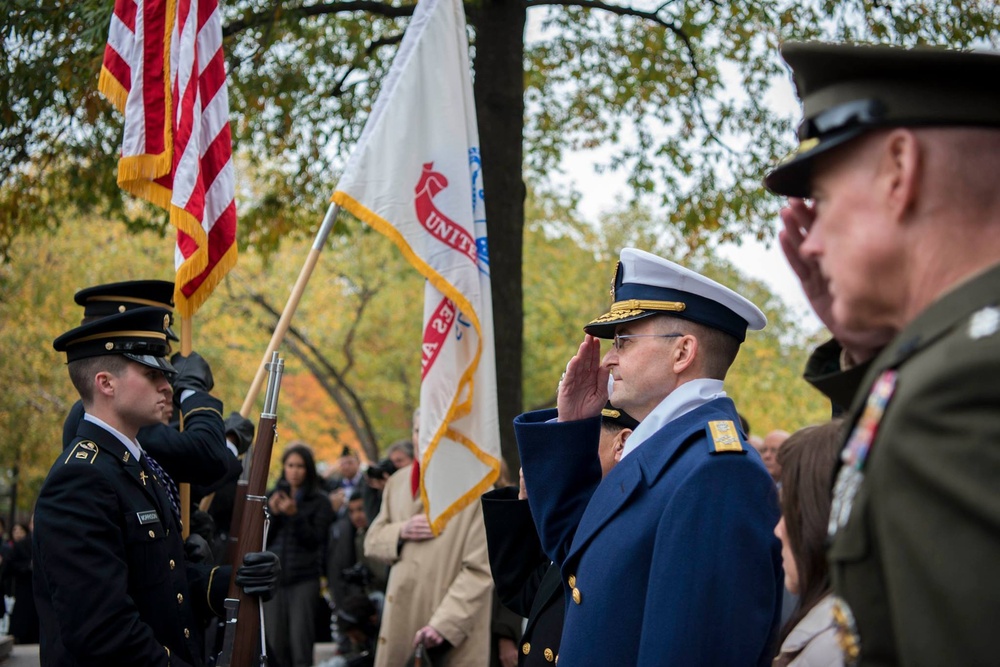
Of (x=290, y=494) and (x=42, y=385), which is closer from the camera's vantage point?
(x=290, y=494)

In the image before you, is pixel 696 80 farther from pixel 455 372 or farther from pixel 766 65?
pixel 455 372

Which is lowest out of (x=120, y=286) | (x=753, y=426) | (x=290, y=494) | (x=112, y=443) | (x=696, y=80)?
(x=753, y=426)

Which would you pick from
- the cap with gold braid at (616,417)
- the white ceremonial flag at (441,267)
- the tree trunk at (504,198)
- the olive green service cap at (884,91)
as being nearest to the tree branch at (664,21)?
the tree trunk at (504,198)

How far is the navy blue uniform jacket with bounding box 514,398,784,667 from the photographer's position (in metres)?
2.63

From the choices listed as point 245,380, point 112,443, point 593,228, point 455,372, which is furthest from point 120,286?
point 593,228

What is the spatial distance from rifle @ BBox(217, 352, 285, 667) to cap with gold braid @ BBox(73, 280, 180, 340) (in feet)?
1.94

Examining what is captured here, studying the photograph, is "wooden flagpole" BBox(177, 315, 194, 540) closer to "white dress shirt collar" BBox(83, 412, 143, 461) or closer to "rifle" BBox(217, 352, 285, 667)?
"rifle" BBox(217, 352, 285, 667)

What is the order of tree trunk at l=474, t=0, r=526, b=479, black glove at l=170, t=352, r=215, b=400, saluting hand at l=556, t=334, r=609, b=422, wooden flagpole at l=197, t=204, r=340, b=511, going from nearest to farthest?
saluting hand at l=556, t=334, r=609, b=422, wooden flagpole at l=197, t=204, r=340, b=511, black glove at l=170, t=352, r=215, b=400, tree trunk at l=474, t=0, r=526, b=479

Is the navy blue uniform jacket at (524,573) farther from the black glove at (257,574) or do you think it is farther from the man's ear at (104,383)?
the man's ear at (104,383)

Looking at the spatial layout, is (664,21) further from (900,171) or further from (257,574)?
(900,171)

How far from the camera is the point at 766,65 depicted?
1091 cm

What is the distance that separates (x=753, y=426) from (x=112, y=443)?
86.5ft

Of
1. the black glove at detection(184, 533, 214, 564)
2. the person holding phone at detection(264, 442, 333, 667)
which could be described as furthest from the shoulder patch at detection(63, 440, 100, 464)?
the person holding phone at detection(264, 442, 333, 667)

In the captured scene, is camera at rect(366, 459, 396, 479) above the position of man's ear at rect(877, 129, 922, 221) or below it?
below
